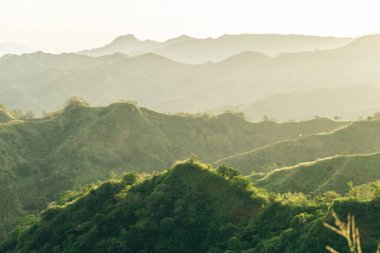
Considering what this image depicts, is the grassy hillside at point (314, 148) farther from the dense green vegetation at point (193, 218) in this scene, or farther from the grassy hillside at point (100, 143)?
the dense green vegetation at point (193, 218)

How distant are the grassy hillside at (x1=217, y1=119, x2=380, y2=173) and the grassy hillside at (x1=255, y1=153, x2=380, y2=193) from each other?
85.8 feet

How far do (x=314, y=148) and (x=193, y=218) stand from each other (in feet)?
221

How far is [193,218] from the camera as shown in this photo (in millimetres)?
41656

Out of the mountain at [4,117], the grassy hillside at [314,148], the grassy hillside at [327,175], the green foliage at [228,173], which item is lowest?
the grassy hillside at [314,148]

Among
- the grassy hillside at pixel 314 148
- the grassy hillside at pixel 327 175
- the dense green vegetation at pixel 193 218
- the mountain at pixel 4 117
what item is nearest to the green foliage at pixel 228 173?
the dense green vegetation at pixel 193 218

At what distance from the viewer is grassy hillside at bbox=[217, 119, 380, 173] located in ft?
331

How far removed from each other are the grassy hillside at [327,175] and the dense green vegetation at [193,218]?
25.0 m

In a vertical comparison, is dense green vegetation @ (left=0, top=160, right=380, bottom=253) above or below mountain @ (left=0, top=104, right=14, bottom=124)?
below

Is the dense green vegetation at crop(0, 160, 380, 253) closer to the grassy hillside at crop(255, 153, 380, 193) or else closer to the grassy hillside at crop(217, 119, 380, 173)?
the grassy hillside at crop(255, 153, 380, 193)

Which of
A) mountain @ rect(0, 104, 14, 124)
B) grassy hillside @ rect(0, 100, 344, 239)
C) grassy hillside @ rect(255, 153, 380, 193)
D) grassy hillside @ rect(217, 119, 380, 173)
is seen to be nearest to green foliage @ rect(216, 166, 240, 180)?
grassy hillside @ rect(255, 153, 380, 193)

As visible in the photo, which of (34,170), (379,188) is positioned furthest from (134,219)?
(34,170)

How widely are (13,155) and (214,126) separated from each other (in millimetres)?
58128

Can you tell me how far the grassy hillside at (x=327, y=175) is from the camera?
220 ft

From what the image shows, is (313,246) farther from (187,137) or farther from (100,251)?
(187,137)
